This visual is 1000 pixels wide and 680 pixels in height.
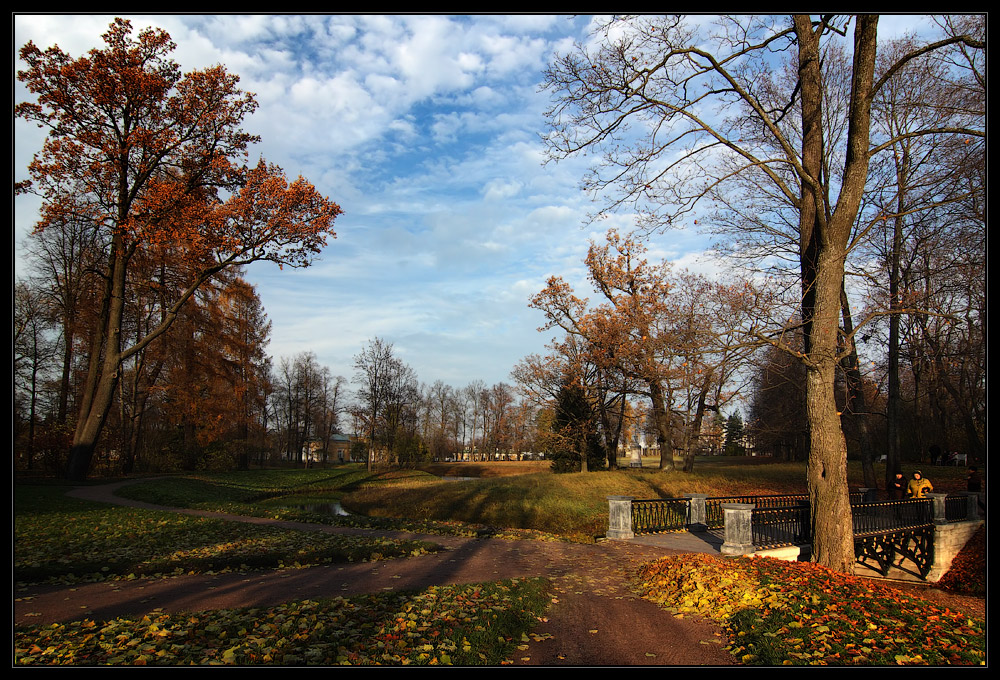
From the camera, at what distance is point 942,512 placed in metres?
16.8

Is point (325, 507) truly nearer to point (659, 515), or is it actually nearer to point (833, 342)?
point (659, 515)

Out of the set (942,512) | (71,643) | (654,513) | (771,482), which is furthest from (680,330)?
(771,482)

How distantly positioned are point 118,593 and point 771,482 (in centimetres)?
2748

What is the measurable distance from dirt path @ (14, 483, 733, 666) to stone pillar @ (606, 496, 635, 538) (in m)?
2.78

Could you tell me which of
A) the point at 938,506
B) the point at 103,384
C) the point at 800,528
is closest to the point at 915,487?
the point at 938,506

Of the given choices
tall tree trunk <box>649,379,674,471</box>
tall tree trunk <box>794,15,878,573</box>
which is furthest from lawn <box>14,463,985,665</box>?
tall tree trunk <box>649,379,674,471</box>

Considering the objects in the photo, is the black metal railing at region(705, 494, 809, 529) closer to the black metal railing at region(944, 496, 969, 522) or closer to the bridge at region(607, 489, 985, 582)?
the bridge at region(607, 489, 985, 582)

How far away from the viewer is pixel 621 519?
13.4 meters

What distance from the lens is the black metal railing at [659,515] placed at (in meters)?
14.1

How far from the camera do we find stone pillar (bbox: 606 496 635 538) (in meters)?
13.4

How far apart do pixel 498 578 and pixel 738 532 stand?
18.8 feet

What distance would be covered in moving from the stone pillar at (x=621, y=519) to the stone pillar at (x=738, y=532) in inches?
101

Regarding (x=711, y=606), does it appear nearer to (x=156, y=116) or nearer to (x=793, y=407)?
(x=156, y=116)

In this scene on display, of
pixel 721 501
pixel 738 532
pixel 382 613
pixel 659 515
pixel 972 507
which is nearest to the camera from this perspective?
pixel 382 613
